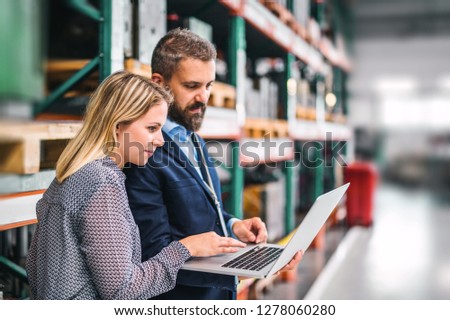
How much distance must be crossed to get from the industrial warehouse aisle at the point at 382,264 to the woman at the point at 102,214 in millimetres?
2830

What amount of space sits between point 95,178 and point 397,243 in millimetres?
5400

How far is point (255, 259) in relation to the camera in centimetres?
173

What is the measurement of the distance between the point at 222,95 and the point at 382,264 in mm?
2896

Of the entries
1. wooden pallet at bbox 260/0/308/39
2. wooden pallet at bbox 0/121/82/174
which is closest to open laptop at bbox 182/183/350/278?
wooden pallet at bbox 0/121/82/174

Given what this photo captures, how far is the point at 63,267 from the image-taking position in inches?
50.8

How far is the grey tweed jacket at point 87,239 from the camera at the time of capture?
1.28 meters

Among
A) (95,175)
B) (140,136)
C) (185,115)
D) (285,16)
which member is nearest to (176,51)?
(185,115)

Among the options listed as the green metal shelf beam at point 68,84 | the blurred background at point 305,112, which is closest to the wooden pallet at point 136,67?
the blurred background at point 305,112

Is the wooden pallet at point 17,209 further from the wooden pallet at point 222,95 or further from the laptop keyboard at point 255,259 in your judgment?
the wooden pallet at point 222,95

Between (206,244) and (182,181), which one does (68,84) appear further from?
(206,244)

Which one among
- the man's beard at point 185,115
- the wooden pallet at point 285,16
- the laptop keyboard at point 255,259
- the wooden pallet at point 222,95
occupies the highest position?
the wooden pallet at point 285,16

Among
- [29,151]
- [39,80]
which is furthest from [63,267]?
[39,80]

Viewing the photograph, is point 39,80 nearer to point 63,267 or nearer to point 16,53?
point 16,53

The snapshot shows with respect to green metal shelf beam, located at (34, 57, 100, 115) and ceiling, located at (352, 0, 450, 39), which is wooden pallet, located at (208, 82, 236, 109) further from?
ceiling, located at (352, 0, 450, 39)
